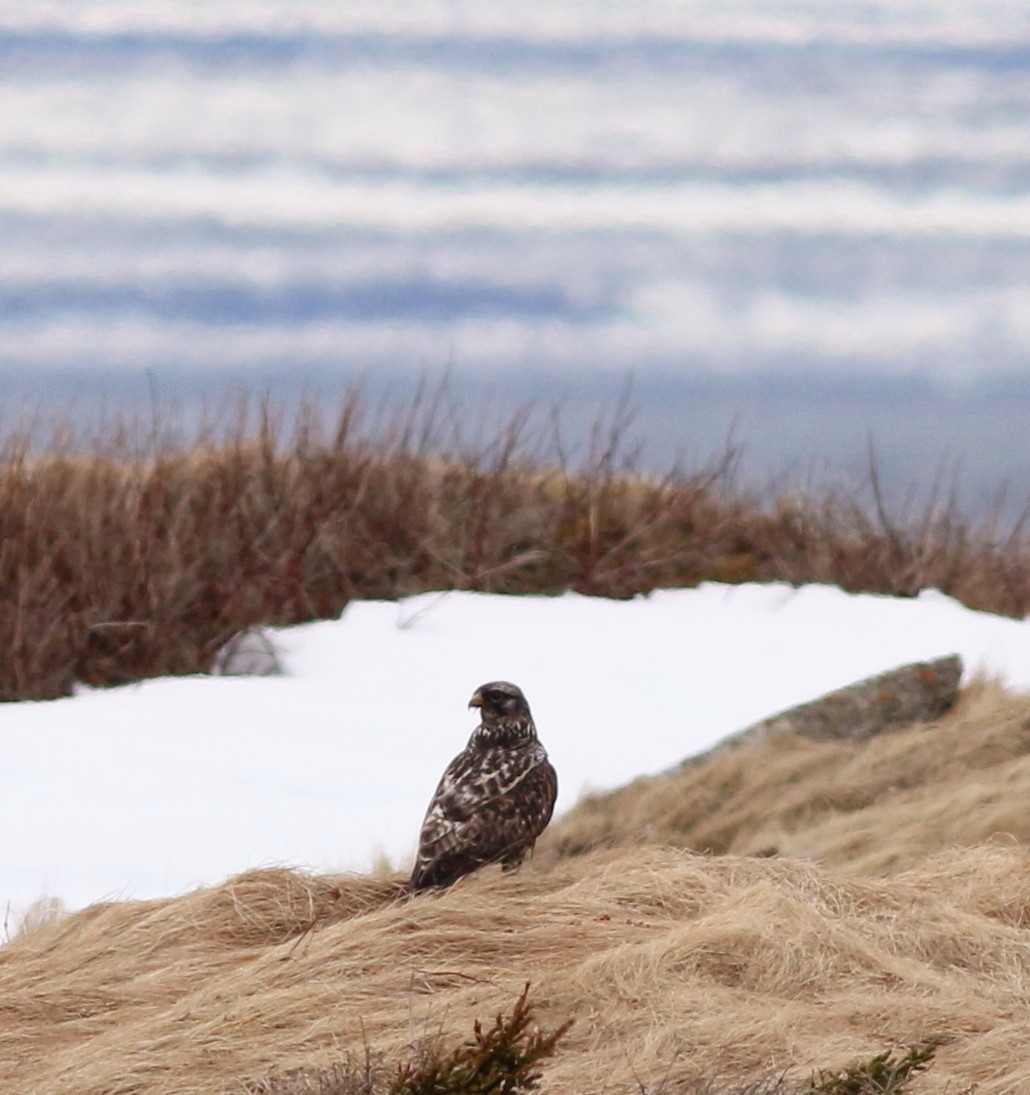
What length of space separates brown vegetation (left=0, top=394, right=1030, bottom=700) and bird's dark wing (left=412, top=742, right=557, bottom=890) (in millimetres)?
4494

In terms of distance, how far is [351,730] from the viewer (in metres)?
8.20

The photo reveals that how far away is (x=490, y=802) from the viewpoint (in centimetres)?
510

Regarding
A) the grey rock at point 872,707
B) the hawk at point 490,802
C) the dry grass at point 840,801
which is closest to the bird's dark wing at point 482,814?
the hawk at point 490,802

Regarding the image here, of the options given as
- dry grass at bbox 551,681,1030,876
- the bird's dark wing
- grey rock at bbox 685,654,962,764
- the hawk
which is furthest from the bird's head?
grey rock at bbox 685,654,962,764

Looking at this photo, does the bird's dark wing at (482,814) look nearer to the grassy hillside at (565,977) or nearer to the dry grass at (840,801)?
the grassy hillside at (565,977)

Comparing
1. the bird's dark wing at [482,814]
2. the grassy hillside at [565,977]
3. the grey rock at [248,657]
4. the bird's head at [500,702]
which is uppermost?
the grey rock at [248,657]

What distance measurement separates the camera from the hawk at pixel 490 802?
5098mm

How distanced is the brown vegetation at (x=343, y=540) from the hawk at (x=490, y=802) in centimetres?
440

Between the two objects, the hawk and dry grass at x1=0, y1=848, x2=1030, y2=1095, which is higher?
the hawk

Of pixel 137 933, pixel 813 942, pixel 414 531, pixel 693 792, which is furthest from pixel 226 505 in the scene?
pixel 813 942

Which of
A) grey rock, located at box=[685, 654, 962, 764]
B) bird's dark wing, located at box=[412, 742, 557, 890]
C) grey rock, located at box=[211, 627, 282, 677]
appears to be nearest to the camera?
bird's dark wing, located at box=[412, 742, 557, 890]

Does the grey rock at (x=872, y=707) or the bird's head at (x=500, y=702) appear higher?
the bird's head at (x=500, y=702)

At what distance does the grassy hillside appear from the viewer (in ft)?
12.9

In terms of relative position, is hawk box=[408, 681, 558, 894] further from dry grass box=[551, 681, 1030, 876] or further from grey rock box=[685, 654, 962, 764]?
grey rock box=[685, 654, 962, 764]
